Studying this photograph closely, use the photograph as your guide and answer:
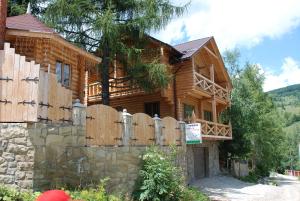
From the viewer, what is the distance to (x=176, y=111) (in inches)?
918

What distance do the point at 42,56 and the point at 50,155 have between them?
230 inches

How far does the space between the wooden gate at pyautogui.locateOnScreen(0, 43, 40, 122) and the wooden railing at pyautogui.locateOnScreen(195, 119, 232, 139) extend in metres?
13.9

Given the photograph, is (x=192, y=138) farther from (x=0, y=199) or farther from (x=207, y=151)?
(x=0, y=199)

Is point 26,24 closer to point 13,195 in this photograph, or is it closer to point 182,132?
point 13,195

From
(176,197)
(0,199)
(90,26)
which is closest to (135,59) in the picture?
(90,26)

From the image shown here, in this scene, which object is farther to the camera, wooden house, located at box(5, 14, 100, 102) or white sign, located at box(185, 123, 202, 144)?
white sign, located at box(185, 123, 202, 144)

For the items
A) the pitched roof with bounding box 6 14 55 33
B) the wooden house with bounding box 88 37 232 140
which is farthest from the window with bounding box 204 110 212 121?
the pitched roof with bounding box 6 14 55 33

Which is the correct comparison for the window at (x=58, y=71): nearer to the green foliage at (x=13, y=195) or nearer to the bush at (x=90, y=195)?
the bush at (x=90, y=195)

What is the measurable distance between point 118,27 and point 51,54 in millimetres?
4015

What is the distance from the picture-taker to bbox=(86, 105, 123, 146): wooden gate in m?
12.1

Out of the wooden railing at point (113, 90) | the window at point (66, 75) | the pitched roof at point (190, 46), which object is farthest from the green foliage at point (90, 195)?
the pitched roof at point (190, 46)

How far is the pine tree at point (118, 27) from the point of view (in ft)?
59.0

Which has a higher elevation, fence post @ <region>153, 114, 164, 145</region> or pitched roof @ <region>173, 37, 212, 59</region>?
pitched roof @ <region>173, 37, 212, 59</region>

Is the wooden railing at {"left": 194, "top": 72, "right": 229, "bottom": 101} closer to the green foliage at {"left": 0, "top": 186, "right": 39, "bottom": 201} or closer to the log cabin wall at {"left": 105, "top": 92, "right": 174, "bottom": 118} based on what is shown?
the log cabin wall at {"left": 105, "top": 92, "right": 174, "bottom": 118}
